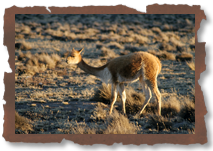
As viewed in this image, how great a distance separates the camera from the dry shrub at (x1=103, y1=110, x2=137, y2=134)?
6219 millimetres

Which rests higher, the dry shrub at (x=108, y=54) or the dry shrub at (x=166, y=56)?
the dry shrub at (x=108, y=54)

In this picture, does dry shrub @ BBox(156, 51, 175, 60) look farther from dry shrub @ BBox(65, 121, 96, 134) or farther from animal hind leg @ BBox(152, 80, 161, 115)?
dry shrub @ BBox(65, 121, 96, 134)

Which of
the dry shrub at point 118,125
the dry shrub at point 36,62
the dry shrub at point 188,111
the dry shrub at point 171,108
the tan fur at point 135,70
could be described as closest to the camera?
the dry shrub at point 118,125

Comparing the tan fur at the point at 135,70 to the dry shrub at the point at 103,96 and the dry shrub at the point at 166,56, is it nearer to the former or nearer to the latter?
the dry shrub at the point at 103,96

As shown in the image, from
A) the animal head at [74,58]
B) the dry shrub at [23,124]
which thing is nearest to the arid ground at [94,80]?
the dry shrub at [23,124]

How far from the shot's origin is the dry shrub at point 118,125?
6219mm

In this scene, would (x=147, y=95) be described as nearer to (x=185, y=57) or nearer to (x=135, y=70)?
(x=135, y=70)

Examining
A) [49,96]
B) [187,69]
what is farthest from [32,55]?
[187,69]

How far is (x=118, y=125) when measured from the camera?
20.7 ft

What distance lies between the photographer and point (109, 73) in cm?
718

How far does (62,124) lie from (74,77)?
191 inches

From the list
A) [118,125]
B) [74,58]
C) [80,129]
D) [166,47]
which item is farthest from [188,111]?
[166,47]

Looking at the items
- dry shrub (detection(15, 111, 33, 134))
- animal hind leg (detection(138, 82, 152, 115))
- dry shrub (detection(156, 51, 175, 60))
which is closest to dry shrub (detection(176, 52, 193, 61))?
dry shrub (detection(156, 51, 175, 60))

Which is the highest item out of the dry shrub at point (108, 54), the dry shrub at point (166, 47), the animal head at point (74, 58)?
the dry shrub at point (166, 47)
